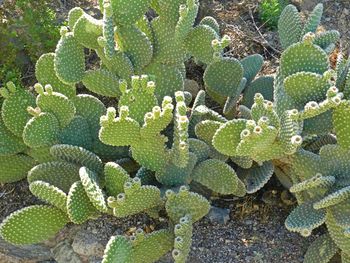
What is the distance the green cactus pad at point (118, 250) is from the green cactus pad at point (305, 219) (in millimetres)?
812

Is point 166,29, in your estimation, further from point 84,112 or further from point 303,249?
point 303,249

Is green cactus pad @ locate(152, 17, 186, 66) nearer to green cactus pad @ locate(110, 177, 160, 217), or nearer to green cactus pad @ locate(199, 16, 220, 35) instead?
green cactus pad @ locate(199, 16, 220, 35)

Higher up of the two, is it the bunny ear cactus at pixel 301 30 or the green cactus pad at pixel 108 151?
the bunny ear cactus at pixel 301 30

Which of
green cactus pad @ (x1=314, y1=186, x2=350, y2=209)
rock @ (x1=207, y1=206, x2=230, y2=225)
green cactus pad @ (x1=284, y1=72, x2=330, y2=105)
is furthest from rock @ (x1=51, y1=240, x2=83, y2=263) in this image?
green cactus pad @ (x1=284, y1=72, x2=330, y2=105)

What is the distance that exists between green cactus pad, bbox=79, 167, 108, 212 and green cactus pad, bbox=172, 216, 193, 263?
1.26 ft

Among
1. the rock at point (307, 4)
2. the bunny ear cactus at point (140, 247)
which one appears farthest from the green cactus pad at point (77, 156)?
the rock at point (307, 4)

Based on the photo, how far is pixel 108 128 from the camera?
10.6 ft

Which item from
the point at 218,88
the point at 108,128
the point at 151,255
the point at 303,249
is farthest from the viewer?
the point at 218,88

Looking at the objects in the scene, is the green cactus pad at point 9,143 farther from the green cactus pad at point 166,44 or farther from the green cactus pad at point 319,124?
the green cactus pad at point 319,124

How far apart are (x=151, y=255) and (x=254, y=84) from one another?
1307 millimetres

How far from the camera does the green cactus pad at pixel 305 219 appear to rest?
326 centimetres

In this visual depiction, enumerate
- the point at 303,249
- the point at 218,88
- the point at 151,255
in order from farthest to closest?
the point at 218,88 → the point at 303,249 → the point at 151,255

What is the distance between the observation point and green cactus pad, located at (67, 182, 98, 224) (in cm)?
337

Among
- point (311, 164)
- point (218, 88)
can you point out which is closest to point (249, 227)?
point (311, 164)
